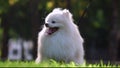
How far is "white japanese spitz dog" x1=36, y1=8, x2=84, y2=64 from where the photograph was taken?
38.1 ft

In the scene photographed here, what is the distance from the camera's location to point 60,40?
11.7 meters

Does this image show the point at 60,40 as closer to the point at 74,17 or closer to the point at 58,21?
the point at 58,21

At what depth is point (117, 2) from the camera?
3553 cm

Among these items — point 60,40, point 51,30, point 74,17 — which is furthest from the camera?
point 74,17

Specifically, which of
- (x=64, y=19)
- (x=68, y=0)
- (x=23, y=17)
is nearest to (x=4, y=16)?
(x=23, y=17)

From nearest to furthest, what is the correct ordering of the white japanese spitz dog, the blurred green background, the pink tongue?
the white japanese spitz dog < the pink tongue < the blurred green background

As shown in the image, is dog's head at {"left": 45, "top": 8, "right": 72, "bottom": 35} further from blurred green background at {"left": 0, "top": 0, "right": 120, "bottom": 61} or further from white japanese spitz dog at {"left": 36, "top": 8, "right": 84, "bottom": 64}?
blurred green background at {"left": 0, "top": 0, "right": 120, "bottom": 61}

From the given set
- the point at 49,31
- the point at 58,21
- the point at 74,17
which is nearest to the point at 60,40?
the point at 49,31

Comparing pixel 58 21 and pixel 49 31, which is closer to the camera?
pixel 49 31

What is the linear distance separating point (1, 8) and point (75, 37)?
21276 mm

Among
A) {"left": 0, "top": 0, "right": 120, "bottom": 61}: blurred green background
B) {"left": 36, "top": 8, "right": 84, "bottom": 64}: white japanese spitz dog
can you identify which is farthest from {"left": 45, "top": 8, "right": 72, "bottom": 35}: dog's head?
{"left": 0, "top": 0, "right": 120, "bottom": 61}: blurred green background

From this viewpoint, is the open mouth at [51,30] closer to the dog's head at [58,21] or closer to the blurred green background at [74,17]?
the dog's head at [58,21]

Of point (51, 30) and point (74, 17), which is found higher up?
point (74, 17)

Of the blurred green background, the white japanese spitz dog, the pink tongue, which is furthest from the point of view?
the blurred green background
